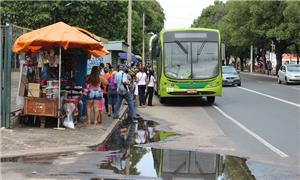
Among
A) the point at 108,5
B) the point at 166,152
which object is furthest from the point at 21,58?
the point at 108,5

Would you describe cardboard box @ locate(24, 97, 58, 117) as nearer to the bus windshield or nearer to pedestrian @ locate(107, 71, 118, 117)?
pedestrian @ locate(107, 71, 118, 117)

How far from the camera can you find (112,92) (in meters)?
17.2

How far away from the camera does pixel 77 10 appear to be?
150ft

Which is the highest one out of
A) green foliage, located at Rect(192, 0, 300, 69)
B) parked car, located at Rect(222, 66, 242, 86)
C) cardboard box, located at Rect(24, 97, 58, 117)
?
green foliage, located at Rect(192, 0, 300, 69)

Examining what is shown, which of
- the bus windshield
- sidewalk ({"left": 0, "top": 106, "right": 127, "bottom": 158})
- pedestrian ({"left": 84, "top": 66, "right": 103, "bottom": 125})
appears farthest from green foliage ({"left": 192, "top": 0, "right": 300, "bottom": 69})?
sidewalk ({"left": 0, "top": 106, "right": 127, "bottom": 158})

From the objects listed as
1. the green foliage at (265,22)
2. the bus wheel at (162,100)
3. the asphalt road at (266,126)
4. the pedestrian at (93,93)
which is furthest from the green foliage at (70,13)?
the pedestrian at (93,93)

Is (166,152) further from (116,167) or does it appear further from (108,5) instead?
(108,5)

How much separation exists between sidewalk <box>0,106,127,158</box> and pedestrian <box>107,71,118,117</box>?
2.96m

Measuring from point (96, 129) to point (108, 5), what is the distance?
32.7 metres

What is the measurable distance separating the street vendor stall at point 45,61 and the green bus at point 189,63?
8.07 metres

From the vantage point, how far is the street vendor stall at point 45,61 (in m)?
13.0

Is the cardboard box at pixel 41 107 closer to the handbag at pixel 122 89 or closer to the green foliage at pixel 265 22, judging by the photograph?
the handbag at pixel 122 89

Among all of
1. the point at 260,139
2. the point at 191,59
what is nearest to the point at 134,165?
the point at 260,139

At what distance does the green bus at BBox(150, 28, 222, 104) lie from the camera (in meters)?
21.8
